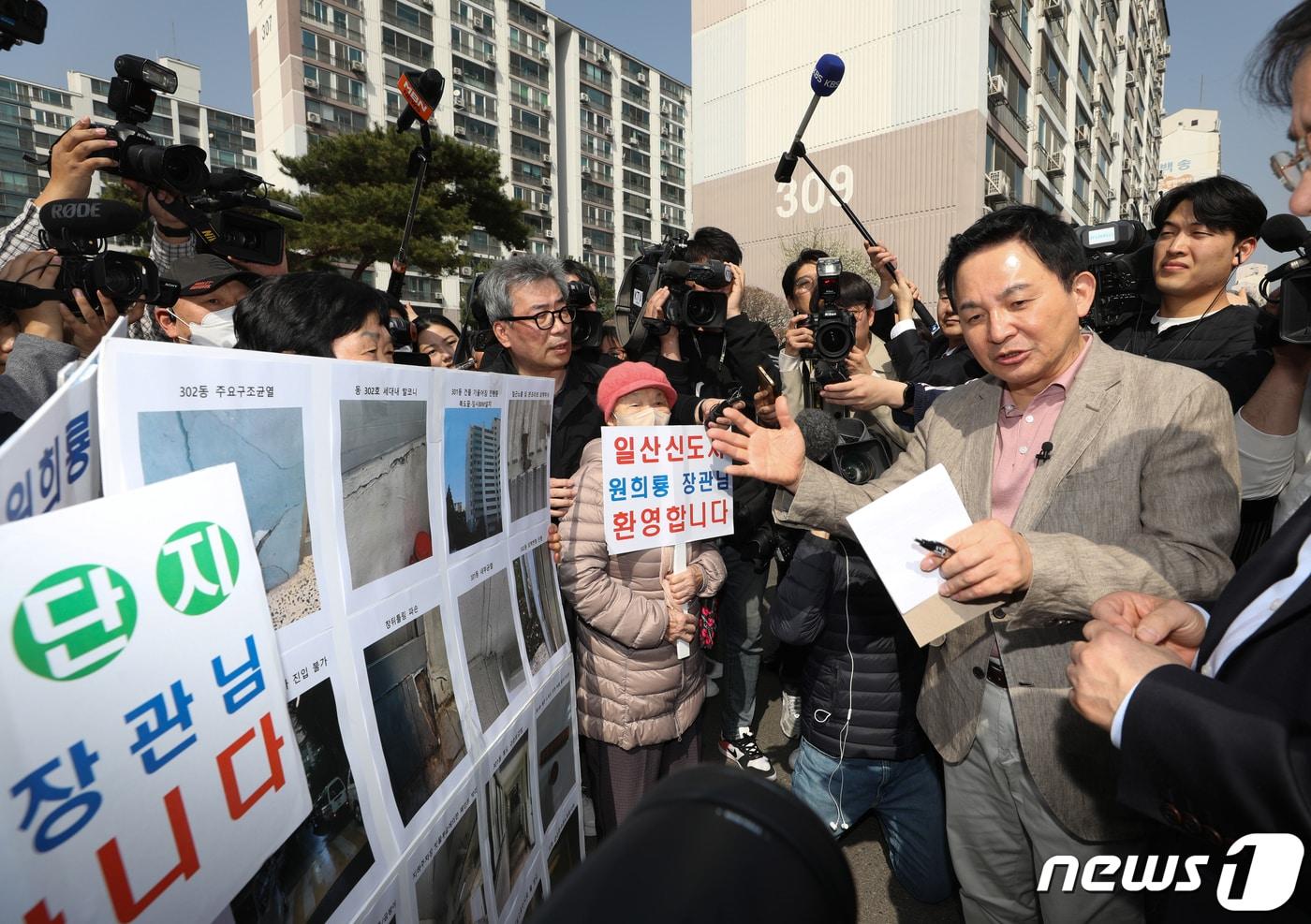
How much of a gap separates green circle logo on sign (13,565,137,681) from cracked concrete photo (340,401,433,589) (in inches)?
13.5

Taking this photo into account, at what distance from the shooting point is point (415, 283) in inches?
1673

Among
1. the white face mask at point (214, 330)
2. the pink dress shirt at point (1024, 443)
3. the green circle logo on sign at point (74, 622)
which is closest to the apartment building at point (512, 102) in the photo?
the white face mask at point (214, 330)

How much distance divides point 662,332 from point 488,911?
2708 mm

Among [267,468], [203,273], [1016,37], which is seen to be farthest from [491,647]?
[1016,37]

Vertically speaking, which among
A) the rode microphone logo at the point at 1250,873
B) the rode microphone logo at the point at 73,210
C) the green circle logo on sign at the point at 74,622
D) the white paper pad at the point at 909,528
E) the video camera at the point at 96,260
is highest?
the rode microphone logo at the point at 73,210

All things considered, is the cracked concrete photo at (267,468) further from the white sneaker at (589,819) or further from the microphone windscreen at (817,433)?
the white sneaker at (589,819)

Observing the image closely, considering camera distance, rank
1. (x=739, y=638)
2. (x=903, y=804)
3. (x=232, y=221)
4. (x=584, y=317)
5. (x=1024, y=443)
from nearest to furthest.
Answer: (x=1024, y=443), (x=232, y=221), (x=903, y=804), (x=584, y=317), (x=739, y=638)

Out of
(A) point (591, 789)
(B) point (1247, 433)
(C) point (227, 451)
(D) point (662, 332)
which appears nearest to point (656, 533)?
(A) point (591, 789)

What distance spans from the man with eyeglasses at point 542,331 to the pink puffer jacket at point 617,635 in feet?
1.47

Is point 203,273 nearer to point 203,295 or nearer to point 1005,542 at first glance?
point 203,295

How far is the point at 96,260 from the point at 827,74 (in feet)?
13.0

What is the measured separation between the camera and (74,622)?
0.63m

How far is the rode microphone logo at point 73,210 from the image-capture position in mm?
2061

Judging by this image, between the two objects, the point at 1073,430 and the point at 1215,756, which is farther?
the point at 1073,430
